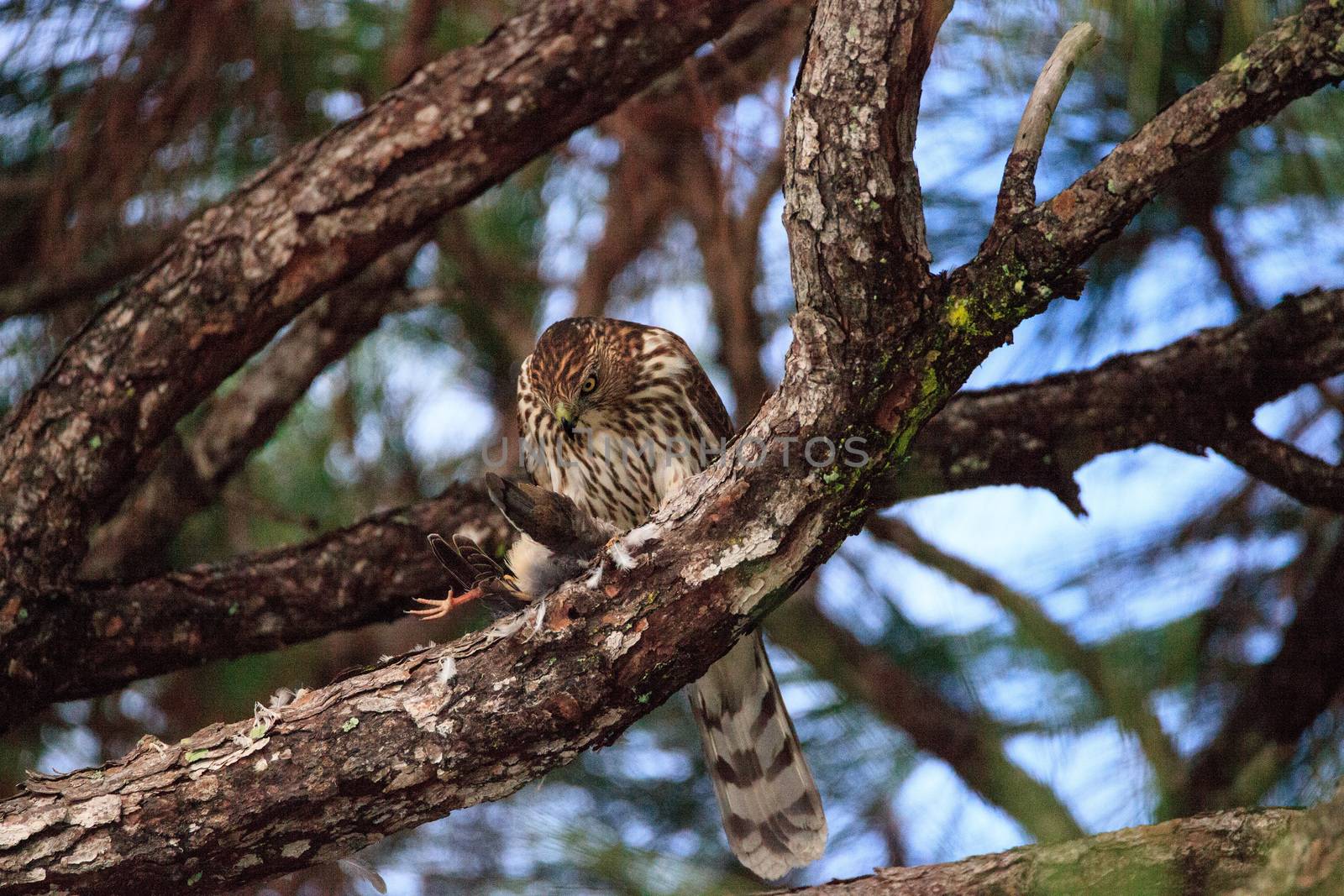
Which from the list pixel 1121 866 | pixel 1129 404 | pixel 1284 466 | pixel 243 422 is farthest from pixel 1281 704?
pixel 243 422

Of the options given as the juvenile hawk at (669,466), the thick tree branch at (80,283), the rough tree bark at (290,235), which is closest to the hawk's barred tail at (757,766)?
the juvenile hawk at (669,466)

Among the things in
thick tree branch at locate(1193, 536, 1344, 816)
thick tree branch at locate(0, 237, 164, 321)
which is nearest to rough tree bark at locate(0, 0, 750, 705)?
thick tree branch at locate(0, 237, 164, 321)

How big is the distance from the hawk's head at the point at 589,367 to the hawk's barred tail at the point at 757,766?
778mm

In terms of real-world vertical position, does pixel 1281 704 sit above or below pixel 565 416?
below

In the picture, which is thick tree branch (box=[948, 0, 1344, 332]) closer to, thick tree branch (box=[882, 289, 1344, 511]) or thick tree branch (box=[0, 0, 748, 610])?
thick tree branch (box=[882, 289, 1344, 511])

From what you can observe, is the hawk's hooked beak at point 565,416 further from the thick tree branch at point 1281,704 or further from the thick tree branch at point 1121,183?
the thick tree branch at point 1281,704

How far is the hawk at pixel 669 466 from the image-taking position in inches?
133

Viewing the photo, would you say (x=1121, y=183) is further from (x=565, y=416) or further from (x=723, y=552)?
(x=565, y=416)

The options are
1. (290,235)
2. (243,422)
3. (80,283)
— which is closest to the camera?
(290,235)

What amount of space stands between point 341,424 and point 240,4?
193 cm

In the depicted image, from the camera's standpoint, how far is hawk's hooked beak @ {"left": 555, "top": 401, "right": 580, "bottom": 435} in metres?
3.41

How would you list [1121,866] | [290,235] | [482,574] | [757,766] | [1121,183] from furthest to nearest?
[757,766] → [290,235] → [482,574] → [1121,183] → [1121,866]

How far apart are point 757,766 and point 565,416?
109 cm

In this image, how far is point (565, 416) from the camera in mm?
3408
